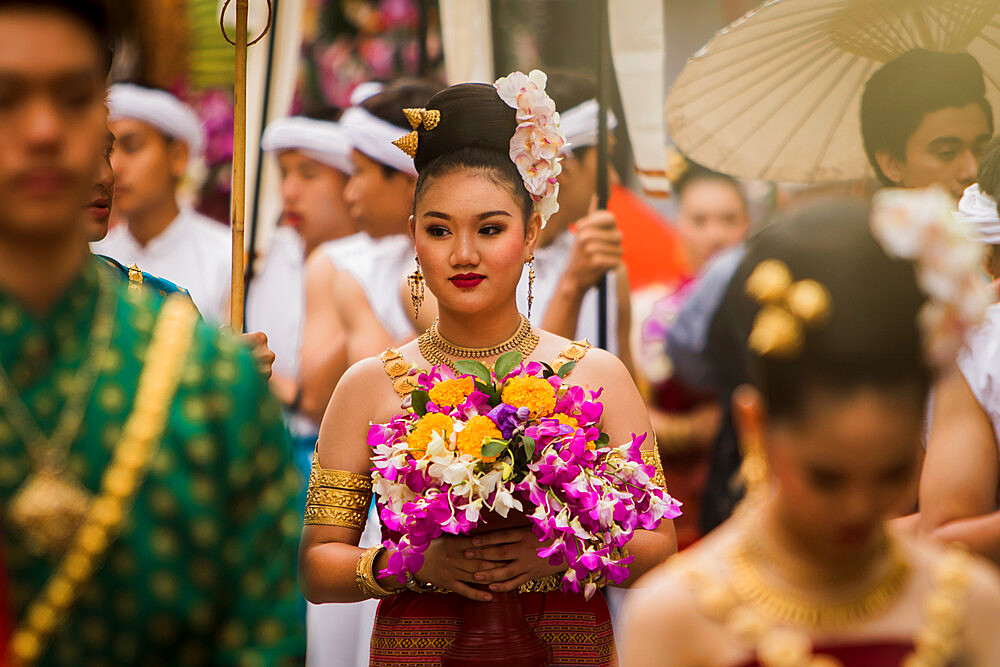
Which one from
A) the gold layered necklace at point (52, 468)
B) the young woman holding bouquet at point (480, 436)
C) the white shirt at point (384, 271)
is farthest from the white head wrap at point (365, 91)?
the gold layered necklace at point (52, 468)

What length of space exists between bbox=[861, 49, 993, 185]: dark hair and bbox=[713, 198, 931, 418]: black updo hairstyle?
220cm

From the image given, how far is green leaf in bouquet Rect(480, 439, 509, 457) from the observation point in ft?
8.60

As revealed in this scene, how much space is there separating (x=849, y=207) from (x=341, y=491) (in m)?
1.64

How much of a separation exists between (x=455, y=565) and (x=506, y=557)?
4.8 inches

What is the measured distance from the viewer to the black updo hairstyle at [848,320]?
1.73 meters

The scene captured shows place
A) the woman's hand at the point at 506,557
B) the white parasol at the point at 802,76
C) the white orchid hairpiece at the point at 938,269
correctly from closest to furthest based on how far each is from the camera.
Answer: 1. the white orchid hairpiece at the point at 938,269
2. the woman's hand at the point at 506,557
3. the white parasol at the point at 802,76

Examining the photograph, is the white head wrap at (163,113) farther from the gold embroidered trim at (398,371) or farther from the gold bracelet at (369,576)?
the gold bracelet at (369,576)

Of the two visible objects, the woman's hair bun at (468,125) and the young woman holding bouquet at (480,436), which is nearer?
the young woman holding bouquet at (480,436)

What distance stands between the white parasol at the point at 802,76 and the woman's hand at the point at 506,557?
6.47ft

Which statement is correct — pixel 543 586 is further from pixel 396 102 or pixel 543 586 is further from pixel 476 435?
pixel 396 102

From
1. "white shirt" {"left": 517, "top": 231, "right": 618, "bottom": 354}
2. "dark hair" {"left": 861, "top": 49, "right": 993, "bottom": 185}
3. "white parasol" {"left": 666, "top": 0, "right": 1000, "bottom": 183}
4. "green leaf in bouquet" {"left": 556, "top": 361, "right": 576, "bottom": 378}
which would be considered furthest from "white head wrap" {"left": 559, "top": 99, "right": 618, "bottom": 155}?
"green leaf in bouquet" {"left": 556, "top": 361, "right": 576, "bottom": 378}

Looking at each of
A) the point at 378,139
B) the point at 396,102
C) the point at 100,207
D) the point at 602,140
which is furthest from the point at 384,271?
the point at 100,207

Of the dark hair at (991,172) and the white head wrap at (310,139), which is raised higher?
the white head wrap at (310,139)

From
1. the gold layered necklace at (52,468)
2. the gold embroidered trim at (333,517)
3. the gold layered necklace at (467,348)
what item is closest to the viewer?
the gold layered necklace at (52,468)
